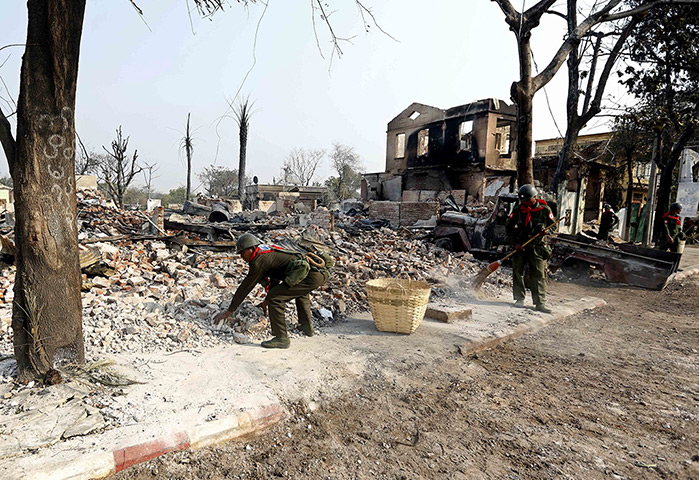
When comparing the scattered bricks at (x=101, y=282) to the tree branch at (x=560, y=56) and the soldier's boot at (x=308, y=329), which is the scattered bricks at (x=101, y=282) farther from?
the tree branch at (x=560, y=56)

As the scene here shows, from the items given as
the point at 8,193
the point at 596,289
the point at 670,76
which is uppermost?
the point at 670,76

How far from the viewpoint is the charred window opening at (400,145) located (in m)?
27.4

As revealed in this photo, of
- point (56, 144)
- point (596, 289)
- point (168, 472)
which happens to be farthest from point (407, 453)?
point (596, 289)

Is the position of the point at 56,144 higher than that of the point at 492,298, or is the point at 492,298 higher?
the point at 56,144

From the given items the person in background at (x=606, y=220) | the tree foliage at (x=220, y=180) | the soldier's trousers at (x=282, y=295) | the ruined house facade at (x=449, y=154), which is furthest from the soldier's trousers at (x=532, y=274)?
the tree foliage at (x=220, y=180)

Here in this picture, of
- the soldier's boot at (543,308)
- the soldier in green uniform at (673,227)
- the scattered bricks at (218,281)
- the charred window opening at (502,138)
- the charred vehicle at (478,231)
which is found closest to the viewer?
the scattered bricks at (218,281)

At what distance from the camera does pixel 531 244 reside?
20.8 feet

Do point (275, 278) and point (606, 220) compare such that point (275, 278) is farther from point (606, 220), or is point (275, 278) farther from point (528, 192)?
point (606, 220)

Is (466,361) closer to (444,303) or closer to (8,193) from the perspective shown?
(444,303)

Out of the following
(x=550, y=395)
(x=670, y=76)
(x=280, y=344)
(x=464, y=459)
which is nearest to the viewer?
(x=464, y=459)

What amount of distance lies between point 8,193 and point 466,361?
19752mm

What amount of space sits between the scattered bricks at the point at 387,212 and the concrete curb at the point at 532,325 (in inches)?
328

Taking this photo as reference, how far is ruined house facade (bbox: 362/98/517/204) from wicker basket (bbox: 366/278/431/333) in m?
16.3

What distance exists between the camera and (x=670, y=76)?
12836mm
